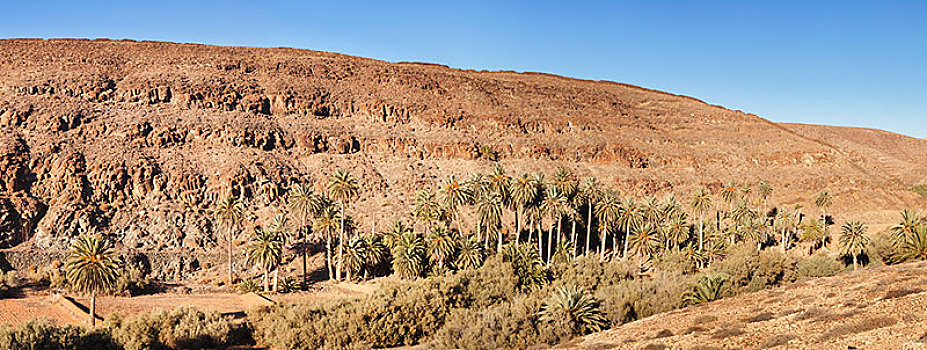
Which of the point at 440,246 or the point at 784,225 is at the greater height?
the point at 440,246

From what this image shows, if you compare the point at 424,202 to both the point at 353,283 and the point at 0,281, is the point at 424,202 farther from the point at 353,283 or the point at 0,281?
the point at 0,281

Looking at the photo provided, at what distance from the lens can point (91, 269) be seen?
28.5m

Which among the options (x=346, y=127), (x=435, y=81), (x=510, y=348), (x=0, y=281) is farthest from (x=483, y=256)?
(x=435, y=81)

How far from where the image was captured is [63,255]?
45.7m

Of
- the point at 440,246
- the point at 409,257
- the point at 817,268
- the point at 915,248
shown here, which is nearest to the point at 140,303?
the point at 409,257

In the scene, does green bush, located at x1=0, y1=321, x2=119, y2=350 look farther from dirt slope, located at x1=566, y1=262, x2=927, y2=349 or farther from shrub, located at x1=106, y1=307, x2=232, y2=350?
dirt slope, located at x1=566, y1=262, x2=927, y2=349

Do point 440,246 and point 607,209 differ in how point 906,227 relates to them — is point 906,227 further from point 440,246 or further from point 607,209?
point 440,246

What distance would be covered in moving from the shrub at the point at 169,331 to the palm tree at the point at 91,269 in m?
4.83

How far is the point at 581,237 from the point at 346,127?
3700 centimetres

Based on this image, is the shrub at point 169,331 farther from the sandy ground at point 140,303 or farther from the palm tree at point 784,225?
the palm tree at point 784,225

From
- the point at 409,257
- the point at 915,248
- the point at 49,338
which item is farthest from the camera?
the point at 409,257

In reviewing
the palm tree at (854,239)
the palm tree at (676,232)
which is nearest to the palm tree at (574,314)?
the palm tree at (676,232)

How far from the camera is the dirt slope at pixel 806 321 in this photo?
13102 mm

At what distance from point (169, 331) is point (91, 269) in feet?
30.0
